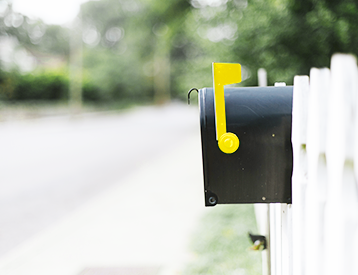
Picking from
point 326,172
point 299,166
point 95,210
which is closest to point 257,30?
point 95,210

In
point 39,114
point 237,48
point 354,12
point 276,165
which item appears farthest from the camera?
point 39,114

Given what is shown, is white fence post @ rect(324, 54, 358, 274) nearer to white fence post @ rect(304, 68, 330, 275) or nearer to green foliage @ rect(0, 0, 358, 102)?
white fence post @ rect(304, 68, 330, 275)

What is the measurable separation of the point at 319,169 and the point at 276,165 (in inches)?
14.2

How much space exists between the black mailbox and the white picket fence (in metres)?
0.17

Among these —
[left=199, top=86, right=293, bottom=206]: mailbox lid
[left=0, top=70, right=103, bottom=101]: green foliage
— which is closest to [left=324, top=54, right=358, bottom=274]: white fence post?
[left=199, top=86, right=293, bottom=206]: mailbox lid

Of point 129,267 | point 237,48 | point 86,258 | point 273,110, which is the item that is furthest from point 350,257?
point 237,48

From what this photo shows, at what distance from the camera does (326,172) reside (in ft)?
4.05

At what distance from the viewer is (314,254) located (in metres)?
1.23

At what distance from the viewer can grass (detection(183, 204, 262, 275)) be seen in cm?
275

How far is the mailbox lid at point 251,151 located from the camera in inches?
62.4

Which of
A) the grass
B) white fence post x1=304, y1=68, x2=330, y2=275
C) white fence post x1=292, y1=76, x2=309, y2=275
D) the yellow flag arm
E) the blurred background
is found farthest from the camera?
the blurred background

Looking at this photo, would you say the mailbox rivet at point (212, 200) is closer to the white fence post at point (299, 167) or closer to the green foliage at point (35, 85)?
the white fence post at point (299, 167)

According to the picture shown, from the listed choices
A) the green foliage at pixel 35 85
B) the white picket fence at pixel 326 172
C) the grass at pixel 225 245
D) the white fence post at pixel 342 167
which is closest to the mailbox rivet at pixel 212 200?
the white picket fence at pixel 326 172

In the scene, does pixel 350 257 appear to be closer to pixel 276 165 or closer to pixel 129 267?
pixel 276 165
